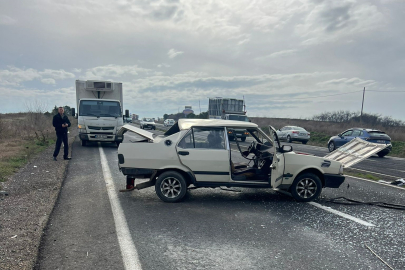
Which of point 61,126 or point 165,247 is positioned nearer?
point 165,247

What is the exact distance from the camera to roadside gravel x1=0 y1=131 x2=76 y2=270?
357cm

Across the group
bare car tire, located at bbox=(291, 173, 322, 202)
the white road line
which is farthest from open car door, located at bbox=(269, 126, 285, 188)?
the white road line

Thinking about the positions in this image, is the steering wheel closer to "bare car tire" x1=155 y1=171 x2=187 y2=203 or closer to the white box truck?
"bare car tire" x1=155 y1=171 x2=187 y2=203

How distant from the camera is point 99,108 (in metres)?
14.9

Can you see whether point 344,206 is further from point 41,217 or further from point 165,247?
point 41,217

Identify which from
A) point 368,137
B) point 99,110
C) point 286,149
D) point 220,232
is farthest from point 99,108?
point 368,137

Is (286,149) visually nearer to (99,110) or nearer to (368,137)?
(99,110)

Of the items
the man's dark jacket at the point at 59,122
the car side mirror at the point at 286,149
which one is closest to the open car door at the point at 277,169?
the car side mirror at the point at 286,149

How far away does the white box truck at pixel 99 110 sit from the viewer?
47.0 feet

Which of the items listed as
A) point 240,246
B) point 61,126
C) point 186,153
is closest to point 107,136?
point 61,126

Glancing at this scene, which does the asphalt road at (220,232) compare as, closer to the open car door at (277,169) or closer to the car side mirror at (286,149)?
the open car door at (277,169)

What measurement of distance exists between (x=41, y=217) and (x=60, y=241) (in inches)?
43.9

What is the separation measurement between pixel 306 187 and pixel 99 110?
11452mm

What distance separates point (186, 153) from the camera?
592cm
